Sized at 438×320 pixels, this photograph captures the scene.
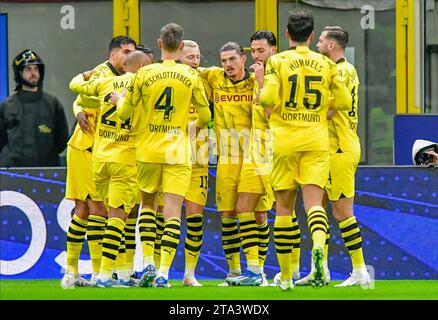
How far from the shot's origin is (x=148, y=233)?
13336mm

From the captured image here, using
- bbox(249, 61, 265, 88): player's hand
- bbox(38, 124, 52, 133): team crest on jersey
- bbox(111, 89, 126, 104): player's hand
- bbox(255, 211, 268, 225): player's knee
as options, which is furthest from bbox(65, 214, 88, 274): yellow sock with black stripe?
bbox(249, 61, 265, 88): player's hand

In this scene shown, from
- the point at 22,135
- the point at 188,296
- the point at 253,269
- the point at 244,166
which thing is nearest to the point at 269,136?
the point at 244,166

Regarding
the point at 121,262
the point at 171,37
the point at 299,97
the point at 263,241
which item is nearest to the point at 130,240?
the point at 121,262

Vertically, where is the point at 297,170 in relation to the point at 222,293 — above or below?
above

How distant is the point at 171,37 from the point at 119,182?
145 cm

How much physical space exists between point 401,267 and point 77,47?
4.07 meters

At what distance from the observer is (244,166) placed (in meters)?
13.9

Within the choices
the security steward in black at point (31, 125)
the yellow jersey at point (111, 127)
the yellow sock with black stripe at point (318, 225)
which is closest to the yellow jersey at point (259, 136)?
the yellow jersey at point (111, 127)

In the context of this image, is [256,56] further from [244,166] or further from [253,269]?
[253,269]

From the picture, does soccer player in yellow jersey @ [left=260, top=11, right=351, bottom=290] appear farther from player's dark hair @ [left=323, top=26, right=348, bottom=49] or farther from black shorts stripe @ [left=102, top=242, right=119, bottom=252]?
black shorts stripe @ [left=102, top=242, right=119, bottom=252]

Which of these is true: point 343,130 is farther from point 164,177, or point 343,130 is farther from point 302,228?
point 302,228

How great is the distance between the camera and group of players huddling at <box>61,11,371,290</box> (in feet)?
40.3

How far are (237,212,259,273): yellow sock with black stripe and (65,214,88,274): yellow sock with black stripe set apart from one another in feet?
4.82

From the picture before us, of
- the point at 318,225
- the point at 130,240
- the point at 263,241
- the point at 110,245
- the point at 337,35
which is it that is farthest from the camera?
the point at 263,241
